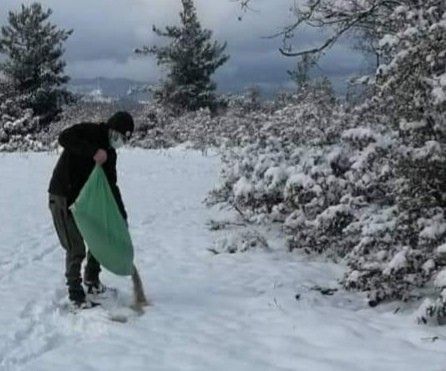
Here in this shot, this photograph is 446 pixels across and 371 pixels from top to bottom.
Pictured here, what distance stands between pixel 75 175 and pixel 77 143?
39cm

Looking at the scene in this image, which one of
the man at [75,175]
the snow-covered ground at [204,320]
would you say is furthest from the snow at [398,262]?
the man at [75,175]

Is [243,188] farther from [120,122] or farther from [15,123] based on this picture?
[15,123]

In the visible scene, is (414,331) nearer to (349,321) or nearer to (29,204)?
(349,321)

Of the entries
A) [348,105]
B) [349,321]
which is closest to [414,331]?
[349,321]

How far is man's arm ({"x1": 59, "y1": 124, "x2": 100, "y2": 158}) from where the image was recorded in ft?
22.8

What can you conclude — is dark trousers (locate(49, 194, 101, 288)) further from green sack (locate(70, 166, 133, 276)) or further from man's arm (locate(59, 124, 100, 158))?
man's arm (locate(59, 124, 100, 158))

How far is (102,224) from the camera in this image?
718 centimetres

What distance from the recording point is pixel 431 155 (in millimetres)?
6852

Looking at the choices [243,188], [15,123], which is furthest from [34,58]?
[243,188]

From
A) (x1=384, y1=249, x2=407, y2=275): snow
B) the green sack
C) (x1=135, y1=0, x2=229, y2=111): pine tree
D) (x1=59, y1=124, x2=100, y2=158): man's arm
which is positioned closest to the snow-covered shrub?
(x1=135, y1=0, x2=229, y2=111): pine tree

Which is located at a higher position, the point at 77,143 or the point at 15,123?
the point at 15,123

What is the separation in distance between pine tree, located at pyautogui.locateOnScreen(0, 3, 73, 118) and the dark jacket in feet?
118

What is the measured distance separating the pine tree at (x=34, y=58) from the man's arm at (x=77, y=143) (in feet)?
119

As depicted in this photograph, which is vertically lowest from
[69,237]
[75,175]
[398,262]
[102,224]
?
[398,262]
